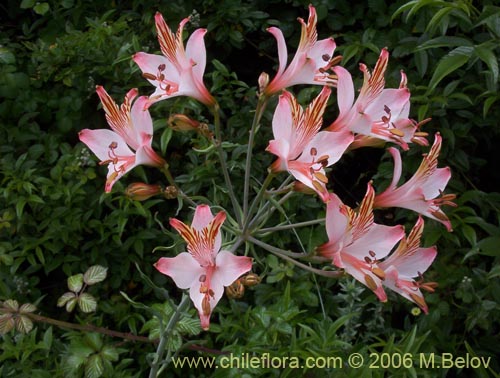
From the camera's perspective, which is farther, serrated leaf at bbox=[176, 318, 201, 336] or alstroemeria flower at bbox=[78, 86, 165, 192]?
serrated leaf at bbox=[176, 318, 201, 336]

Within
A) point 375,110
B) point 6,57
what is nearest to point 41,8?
point 6,57

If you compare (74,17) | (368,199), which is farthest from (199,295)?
(74,17)

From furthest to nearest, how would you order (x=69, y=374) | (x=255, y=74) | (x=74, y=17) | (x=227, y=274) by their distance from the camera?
1. (x=255, y=74)
2. (x=74, y=17)
3. (x=69, y=374)
4. (x=227, y=274)

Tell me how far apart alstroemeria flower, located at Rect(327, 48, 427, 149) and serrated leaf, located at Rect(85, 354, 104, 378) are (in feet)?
2.64

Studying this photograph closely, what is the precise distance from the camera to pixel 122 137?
1.03 m

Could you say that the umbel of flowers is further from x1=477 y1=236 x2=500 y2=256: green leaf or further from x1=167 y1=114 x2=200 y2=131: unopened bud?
x1=477 y1=236 x2=500 y2=256: green leaf

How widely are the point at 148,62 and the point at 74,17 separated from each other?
1277 mm

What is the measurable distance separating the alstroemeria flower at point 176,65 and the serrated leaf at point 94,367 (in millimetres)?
700

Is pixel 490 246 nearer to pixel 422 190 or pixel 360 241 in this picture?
pixel 422 190

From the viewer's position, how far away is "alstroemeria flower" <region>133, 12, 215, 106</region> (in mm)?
1028

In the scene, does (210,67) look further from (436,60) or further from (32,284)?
(32,284)

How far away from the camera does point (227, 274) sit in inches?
34.3

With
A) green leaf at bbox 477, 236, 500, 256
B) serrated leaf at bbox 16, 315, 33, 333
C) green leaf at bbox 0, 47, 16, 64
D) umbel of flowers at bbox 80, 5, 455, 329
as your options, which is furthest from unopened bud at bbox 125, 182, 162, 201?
green leaf at bbox 0, 47, 16, 64

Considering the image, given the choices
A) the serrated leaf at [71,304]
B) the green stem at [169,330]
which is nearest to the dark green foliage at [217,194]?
the serrated leaf at [71,304]
